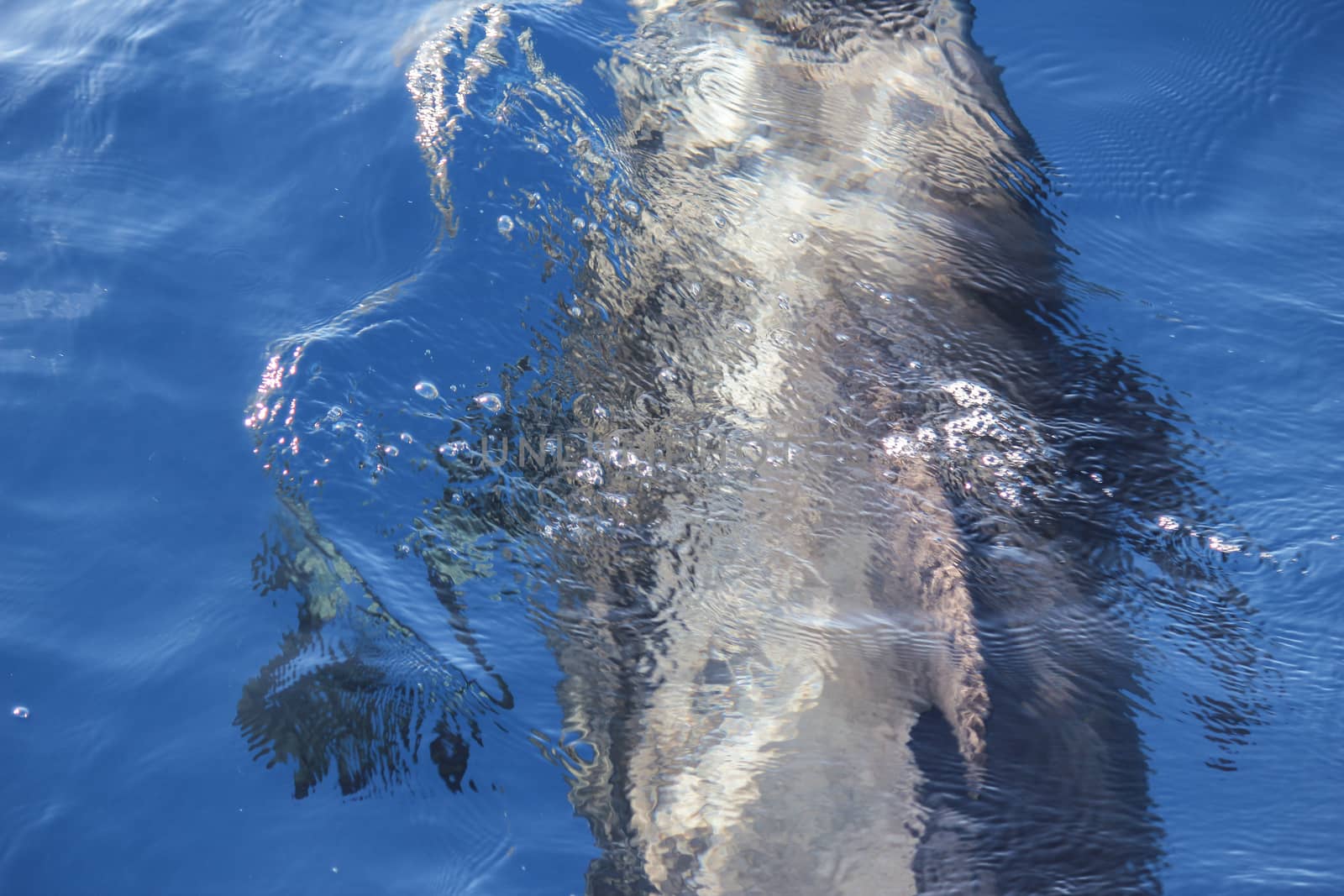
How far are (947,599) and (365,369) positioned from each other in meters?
2.40

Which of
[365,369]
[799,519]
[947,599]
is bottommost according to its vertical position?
[947,599]

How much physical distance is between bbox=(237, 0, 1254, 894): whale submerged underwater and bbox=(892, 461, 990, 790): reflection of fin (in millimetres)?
11

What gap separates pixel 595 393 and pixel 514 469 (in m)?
0.44

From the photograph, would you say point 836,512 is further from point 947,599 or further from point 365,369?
point 365,369

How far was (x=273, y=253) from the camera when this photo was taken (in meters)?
4.55

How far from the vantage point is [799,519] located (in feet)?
11.0

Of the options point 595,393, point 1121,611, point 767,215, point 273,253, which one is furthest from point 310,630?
point 1121,611

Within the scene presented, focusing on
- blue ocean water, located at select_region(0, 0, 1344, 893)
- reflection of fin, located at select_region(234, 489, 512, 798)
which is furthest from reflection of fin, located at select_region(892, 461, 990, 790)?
reflection of fin, located at select_region(234, 489, 512, 798)

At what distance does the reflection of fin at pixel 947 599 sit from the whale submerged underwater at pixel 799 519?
0.03 feet

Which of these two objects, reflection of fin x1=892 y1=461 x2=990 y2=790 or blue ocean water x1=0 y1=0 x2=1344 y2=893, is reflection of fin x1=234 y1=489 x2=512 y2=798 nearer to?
blue ocean water x1=0 y1=0 x2=1344 y2=893

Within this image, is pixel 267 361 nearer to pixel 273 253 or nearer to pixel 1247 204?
pixel 273 253

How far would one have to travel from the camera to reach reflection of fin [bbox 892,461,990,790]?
2777 mm

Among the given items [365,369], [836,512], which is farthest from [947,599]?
[365,369]

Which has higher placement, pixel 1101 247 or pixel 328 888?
pixel 1101 247
